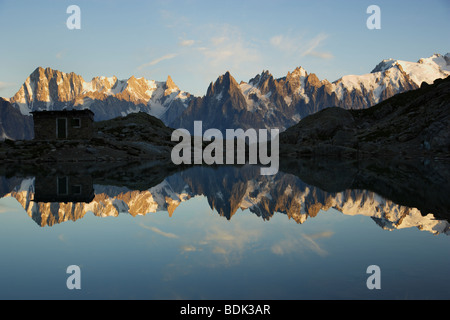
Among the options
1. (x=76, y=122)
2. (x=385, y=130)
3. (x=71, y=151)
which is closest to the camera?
(x=71, y=151)

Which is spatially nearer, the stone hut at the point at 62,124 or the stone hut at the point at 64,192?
the stone hut at the point at 64,192

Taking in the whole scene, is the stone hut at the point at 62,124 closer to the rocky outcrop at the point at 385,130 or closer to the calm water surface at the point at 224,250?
the calm water surface at the point at 224,250

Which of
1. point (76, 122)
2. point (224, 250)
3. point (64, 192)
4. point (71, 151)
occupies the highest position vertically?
point (76, 122)

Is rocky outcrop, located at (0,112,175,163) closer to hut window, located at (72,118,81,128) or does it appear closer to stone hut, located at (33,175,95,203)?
hut window, located at (72,118,81,128)

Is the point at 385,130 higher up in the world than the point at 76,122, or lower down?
higher up

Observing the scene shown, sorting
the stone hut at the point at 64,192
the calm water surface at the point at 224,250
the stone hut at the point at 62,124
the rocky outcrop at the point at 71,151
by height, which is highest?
the stone hut at the point at 62,124

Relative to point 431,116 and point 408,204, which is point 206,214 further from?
point 431,116

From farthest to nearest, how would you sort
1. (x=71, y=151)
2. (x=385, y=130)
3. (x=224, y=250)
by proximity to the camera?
(x=385, y=130) < (x=71, y=151) < (x=224, y=250)

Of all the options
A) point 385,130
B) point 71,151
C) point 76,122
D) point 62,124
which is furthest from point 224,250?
point 385,130

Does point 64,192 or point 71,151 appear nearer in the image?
point 64,192

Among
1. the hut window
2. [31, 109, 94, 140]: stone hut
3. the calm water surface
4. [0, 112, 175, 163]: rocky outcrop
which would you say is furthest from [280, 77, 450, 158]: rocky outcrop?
the calm water surface

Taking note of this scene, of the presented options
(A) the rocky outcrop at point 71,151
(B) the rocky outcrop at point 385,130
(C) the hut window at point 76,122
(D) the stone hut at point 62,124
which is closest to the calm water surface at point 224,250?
(A) the rocky outcrop at point 71,151

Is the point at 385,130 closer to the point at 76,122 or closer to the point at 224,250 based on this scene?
the point at 76,122

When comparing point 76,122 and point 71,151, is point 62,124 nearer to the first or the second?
point 76,122
